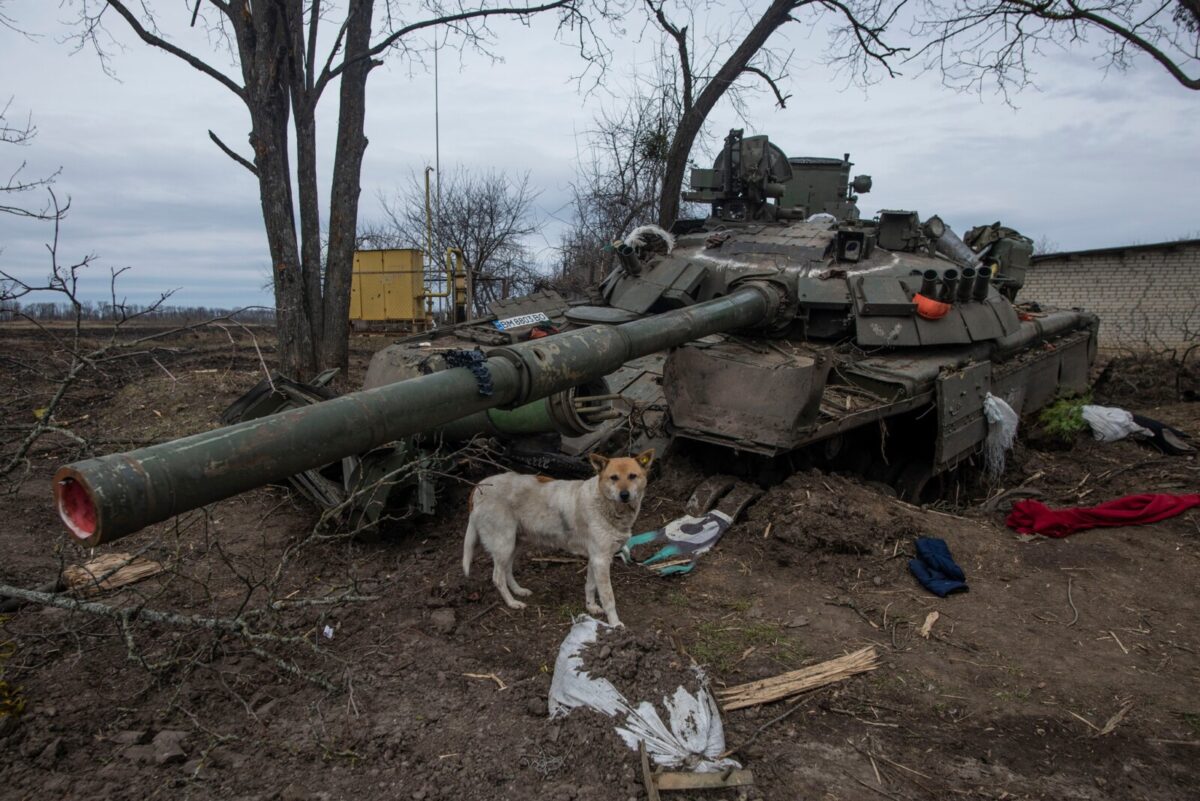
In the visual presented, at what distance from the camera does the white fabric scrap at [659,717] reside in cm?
351

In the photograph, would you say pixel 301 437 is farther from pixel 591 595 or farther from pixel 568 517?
pixel 591 595

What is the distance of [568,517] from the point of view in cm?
505

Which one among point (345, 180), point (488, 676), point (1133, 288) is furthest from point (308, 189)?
point (1133, 288)

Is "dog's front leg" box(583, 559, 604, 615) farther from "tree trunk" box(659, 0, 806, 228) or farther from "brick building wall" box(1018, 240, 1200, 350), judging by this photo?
"brick building wall" box(1018, 240, 1200, 350)

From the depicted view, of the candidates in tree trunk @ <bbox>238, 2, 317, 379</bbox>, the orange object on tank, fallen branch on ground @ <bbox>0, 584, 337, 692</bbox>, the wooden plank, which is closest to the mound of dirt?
the orange object on tank

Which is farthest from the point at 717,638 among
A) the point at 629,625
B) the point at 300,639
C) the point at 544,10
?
the point at 544,10

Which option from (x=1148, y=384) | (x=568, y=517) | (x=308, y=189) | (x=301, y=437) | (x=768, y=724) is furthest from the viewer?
(x=1148, y=384)

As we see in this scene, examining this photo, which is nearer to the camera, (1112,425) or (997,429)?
(997,429)

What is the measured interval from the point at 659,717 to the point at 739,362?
3739 mm

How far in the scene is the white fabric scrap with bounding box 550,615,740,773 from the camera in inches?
138

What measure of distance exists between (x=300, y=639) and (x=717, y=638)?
233 cm

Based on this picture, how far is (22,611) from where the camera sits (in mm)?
4992

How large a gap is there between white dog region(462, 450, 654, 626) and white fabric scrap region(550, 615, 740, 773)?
2.72 feet

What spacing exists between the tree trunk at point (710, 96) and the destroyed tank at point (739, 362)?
4.94m
